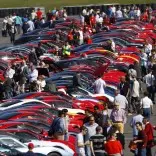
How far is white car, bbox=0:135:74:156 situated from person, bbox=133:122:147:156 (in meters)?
1.82

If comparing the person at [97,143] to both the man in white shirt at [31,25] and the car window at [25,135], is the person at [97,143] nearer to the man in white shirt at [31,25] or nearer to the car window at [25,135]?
the car window at [25,135]

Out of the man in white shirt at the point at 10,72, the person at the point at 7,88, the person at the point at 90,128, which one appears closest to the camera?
the person at the point at 90,128

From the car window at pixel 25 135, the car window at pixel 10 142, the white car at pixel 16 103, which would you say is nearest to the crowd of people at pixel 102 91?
the car window at pixel 25 135

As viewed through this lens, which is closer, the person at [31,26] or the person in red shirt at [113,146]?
the person in red shirt at [113,146]

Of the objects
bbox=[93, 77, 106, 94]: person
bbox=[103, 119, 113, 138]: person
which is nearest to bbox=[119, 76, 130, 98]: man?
bbox=[93, 77, 106, 94]: person

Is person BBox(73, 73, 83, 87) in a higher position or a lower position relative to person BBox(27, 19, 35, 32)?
higher

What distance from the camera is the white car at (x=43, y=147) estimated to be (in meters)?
22.8

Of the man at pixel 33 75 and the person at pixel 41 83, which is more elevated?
the person at pixel 41 83

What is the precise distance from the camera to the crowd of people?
2250 centimetres

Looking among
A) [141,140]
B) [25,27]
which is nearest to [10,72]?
[141,140]

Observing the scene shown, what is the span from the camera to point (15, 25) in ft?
198

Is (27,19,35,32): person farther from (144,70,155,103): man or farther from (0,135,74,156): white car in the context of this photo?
(0,135,74,156): white car

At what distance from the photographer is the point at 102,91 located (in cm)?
3306

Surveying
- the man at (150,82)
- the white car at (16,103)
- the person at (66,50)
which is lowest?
the person at (66,50)
